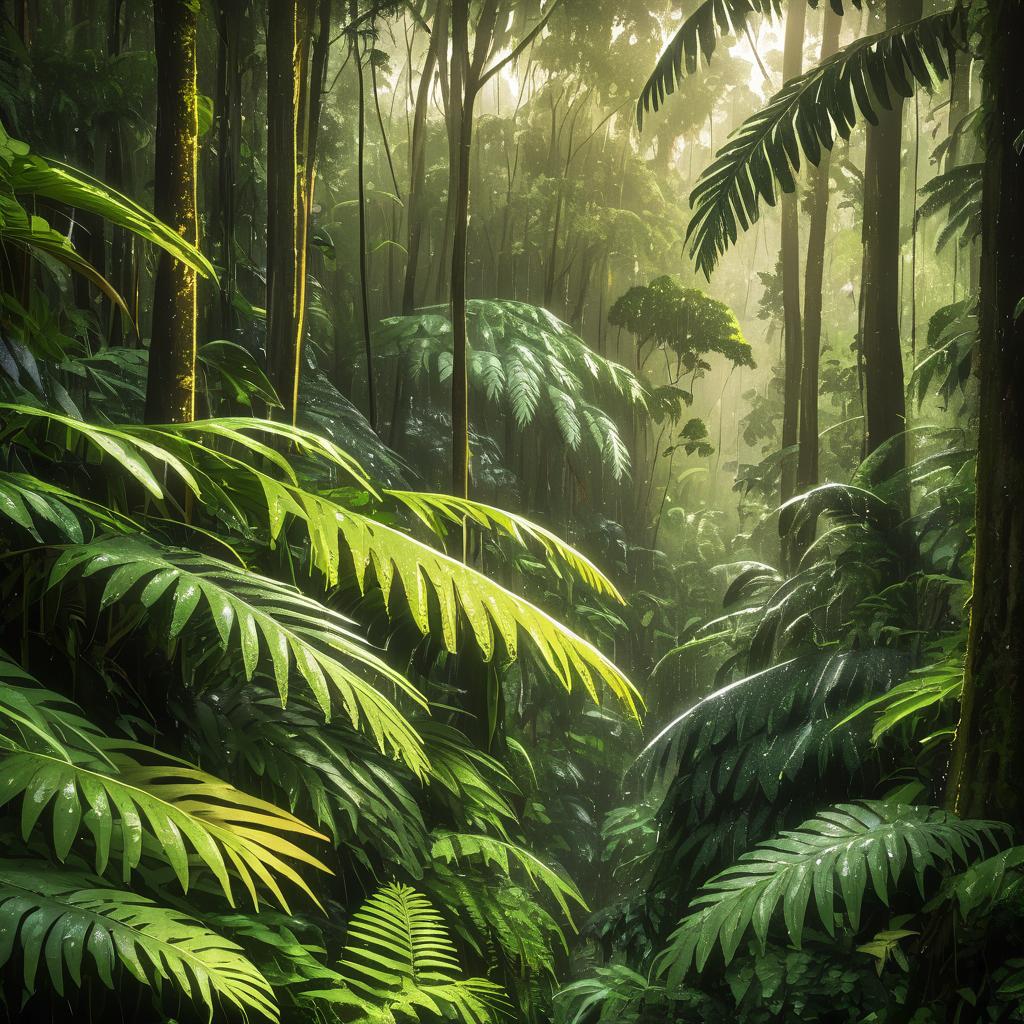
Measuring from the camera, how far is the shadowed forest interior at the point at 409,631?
1418mm

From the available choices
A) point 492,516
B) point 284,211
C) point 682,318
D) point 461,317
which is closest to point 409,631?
point 492,516

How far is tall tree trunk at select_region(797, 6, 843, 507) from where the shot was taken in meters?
6.40

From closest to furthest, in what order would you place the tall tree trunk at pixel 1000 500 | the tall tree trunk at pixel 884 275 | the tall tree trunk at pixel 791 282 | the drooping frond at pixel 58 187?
the drooping frond at pixel 58 187 < the tall tree trunk at pixel 1000 500 < the tall tree trunk at pixel 884 275 < the tall tree trunk at pixel 791 282

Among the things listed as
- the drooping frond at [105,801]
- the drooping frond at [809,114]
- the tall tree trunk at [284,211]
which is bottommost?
Result: the drooping frond at [105,801]

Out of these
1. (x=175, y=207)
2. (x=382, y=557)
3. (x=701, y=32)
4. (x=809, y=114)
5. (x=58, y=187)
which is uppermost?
(x=701, y=32)

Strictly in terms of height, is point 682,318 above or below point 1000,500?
above

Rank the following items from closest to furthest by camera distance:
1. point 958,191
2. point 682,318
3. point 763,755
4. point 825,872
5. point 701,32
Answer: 1. point 825,872
2. point 763,755
3. point 701,32
4. point 958,191
5. point 682,318

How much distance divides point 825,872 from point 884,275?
353cm

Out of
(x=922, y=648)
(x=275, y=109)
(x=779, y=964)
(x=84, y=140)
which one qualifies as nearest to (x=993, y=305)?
(x=922, y=648)

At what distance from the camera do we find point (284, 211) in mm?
2859

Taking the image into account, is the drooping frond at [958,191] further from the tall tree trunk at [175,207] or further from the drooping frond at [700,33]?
the tall tree trunk at [175,207]

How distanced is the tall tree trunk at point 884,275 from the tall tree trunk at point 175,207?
11.7ft

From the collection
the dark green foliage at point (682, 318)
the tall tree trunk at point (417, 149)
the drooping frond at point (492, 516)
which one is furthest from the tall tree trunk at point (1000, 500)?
the dark green foliage at point (682, 318)

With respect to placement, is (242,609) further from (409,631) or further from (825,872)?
(825,872)
